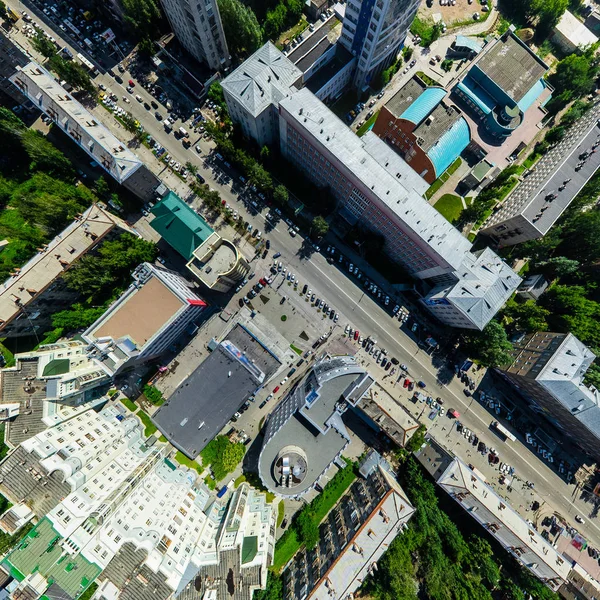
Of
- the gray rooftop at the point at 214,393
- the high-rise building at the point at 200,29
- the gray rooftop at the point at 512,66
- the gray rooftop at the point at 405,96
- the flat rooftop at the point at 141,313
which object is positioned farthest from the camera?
the gray rooftop at the point at 512,66

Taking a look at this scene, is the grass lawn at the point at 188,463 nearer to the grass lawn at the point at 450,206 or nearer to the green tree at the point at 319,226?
the green tree at the point at 319,226

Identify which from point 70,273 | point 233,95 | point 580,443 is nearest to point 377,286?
point 233,95

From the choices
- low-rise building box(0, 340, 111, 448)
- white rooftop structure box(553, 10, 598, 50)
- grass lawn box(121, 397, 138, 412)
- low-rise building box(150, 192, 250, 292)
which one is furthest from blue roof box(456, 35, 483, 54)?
grass lawn box(121, 397, 138, 412)

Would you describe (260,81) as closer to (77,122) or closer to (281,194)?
(281,194)

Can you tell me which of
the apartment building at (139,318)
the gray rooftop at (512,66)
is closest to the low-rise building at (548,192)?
the gray rooftop at (512,66)

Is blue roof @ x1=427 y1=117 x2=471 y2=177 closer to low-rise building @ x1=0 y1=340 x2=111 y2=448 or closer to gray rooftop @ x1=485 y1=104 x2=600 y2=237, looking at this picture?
gray rooftop @ x1=485 y1=104 x2=600 y2=237
